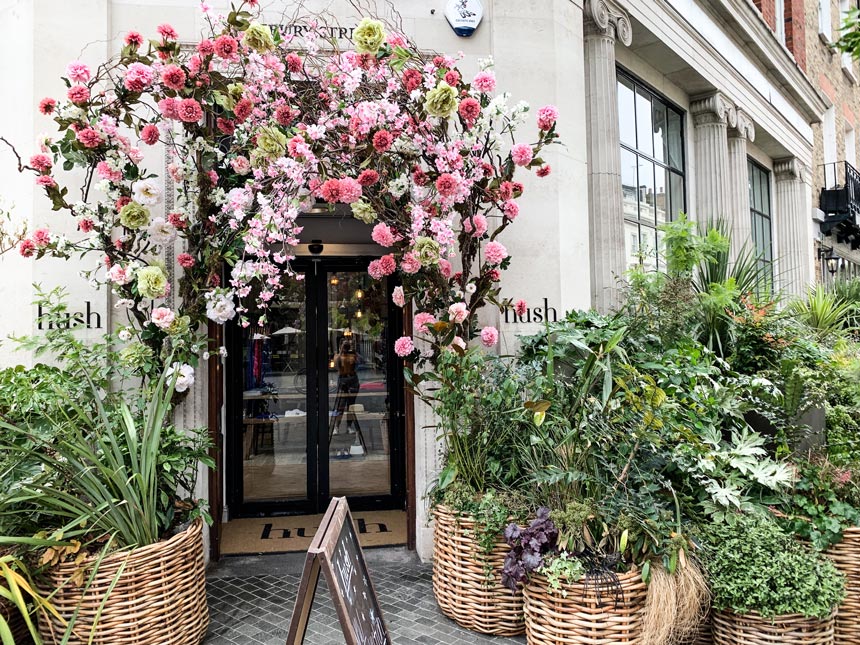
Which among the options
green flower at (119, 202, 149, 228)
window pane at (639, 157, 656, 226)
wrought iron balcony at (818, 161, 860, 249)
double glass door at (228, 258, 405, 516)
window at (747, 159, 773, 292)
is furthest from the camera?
wrought iron balcony at (818, 161, 860, 249)

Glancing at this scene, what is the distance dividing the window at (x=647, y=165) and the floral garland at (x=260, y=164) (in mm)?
3368

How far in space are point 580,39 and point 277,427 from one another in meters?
4.97

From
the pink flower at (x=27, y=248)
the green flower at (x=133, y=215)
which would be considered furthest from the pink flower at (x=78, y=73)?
the pink flower at (x=27, y=248)

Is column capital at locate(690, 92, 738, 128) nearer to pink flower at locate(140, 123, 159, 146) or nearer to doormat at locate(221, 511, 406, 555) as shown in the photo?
doormat at locate(221, 511, 406, 555)

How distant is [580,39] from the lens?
567 centimetres

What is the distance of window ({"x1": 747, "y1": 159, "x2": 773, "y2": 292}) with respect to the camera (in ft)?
37.9

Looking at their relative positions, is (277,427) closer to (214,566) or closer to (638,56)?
(214,566)

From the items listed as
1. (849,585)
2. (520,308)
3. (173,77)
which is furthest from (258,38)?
(849,585)

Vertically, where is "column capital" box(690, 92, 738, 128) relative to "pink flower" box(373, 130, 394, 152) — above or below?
above

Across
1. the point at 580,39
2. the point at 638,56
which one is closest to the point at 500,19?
the point at 580,39

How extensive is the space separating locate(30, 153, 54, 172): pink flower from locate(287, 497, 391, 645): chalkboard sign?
2.98 m

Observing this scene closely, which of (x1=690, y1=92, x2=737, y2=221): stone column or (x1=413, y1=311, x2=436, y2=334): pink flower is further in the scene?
(x1=690, y1=92, x2=737, y2=221): stone column

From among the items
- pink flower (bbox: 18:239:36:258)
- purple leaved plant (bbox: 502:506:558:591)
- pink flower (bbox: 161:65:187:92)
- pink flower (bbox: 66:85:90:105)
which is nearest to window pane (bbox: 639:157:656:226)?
purple leaved plant (bbox: 502:506:558:591)

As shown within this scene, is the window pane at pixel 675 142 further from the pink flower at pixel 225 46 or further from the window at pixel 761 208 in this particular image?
the pink flower at pixel 225 46
